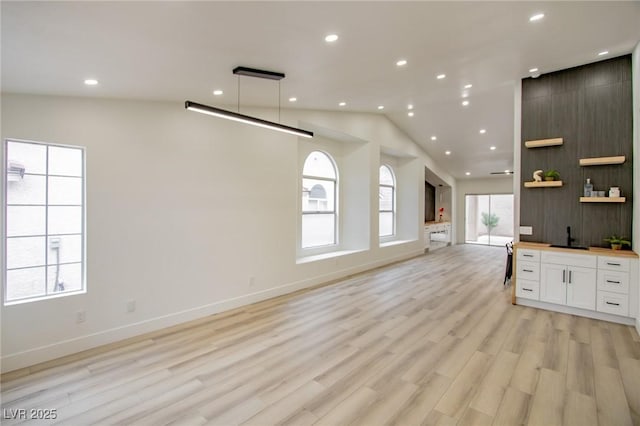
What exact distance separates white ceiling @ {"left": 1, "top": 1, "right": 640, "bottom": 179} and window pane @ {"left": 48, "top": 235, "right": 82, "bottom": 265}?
1.49 meters

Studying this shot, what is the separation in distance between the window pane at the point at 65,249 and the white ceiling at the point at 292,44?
1494mm

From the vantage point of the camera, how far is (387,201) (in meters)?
9.50

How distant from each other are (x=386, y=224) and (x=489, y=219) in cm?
668

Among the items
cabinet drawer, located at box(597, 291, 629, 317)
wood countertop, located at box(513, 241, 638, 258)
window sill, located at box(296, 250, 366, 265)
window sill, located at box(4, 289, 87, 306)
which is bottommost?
cabinet drawer, located at box(597, 291, 629, 317)

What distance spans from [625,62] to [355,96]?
149 inches

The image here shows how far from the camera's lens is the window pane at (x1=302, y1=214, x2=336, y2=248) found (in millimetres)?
6652

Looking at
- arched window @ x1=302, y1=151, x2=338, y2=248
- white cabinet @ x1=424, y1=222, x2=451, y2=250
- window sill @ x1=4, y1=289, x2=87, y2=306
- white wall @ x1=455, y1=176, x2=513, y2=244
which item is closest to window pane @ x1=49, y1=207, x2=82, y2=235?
window sill @ x1=4, y1=289, x2=87, y2=306

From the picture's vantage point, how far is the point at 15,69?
252 cm

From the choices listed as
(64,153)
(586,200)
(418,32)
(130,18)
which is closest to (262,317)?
(64,153)

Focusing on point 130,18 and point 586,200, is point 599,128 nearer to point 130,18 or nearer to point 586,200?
point 586,200

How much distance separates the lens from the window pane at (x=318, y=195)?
21.8ft

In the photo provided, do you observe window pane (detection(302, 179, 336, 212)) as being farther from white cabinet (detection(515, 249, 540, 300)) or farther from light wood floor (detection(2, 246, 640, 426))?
white cabinet (detection(515, 249, 540, 300))

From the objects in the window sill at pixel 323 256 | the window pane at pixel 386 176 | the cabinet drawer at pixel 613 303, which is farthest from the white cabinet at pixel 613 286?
the window pane at pixel 386 176

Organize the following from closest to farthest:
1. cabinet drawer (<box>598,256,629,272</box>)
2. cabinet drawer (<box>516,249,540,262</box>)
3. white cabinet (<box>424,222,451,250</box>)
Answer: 1. cabinet drawer (<box>598,256,629,272</box>)
2. cabinet drawer (<box>516,249,540,262</box>)
3. white cabinet (<box>424,222,451,250</box>)
